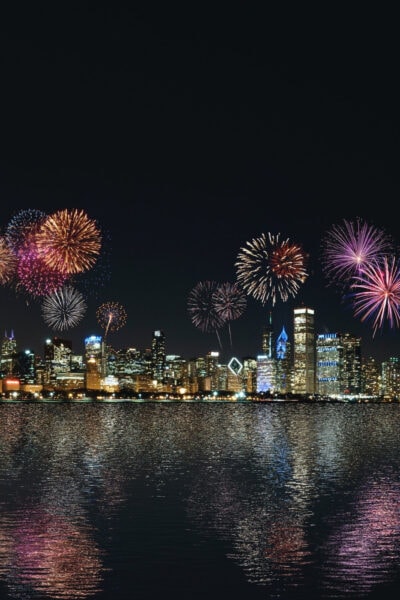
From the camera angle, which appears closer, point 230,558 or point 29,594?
point 29,594

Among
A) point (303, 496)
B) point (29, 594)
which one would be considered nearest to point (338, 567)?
point (29, 594)

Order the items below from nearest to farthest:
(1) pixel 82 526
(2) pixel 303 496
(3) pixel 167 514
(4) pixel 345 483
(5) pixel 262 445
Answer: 1. (1) pixel 82 526
2. (3) pixel 167 514
3. (2) pixel 303 496
4. (4) pixel 345 483
5. (5) pixel 262 445

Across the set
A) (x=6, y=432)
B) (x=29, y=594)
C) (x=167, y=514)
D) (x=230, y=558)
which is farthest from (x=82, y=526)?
(x=6, y=432)

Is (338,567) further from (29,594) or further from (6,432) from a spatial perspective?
(6,432)

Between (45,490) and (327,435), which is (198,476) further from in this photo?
(327,435)

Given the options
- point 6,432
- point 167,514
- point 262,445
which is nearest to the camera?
point 167,514

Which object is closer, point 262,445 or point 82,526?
point 82,526
